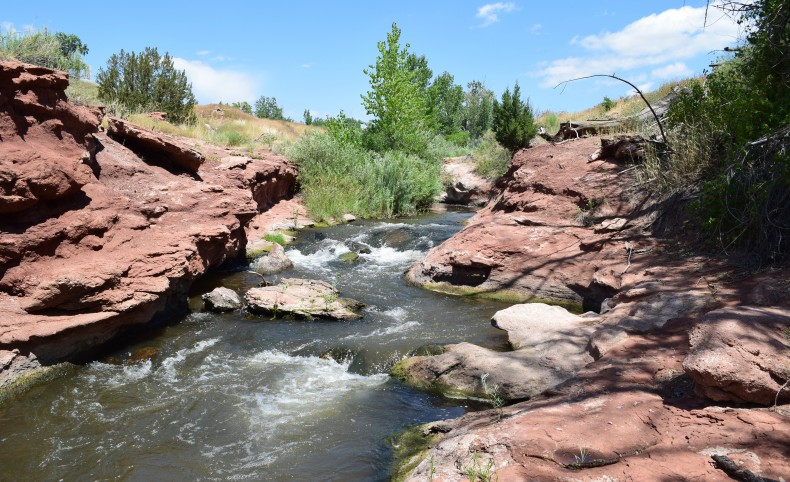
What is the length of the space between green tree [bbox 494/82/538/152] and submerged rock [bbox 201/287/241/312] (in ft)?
48.5

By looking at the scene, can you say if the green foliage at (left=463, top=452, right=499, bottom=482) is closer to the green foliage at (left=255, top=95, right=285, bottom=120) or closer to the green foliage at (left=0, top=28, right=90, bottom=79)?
the green foliage at (left=0, top=28, right=90, bottom=79)

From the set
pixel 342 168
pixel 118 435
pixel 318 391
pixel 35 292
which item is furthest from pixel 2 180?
pixel 342 168

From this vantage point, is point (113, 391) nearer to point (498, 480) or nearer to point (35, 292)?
point (35, 292)

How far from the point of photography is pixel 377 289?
8.62 metres

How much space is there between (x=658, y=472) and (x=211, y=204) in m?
7.07

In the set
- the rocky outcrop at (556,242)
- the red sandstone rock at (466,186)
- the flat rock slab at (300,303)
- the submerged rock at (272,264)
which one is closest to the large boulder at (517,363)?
the rocky outcrop at (556,242)

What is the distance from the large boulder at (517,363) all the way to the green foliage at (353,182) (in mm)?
9713

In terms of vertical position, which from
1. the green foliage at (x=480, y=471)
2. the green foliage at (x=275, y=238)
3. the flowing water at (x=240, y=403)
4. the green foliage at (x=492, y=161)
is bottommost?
the flowing water at (x=240, y=403)

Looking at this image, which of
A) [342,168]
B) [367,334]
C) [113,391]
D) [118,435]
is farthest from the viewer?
[342,168]

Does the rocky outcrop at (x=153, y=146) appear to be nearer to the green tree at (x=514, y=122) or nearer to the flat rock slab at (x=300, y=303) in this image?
the flat rock slab at (x=300, y=303)

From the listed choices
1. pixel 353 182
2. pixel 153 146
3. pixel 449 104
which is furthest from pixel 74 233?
pixel 449 104

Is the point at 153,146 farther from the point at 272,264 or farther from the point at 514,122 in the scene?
the point at 514,122

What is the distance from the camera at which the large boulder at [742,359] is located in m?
2.88

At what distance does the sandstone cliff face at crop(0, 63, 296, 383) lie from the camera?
5199 millimetres
